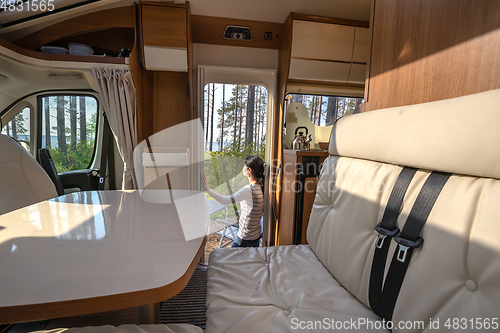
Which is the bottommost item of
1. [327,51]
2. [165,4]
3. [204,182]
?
[204,182]

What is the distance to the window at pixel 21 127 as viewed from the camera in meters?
2.41

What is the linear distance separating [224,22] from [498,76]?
7.83 feet

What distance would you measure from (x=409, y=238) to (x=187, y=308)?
1672 millimetres

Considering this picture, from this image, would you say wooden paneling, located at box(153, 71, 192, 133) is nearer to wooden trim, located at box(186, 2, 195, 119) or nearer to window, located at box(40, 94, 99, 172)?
wooden trim, located at box(186, 2, 195, 119)

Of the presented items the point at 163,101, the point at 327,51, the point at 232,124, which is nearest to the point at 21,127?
the point at 163,101

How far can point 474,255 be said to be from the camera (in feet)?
1.72

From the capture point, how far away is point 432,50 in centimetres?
93

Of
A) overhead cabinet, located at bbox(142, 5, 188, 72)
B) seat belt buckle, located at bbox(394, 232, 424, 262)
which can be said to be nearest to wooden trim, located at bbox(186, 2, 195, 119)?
overhead cabinet, located at bbox(142, 5, 188, 72)

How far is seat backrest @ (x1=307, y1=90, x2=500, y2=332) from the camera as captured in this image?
52cm

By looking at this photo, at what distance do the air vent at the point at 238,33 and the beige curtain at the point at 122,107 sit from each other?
3.66 ft

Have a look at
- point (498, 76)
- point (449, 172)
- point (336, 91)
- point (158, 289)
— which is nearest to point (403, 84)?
point (498, 76)

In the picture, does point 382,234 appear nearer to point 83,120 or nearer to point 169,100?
point 169,100

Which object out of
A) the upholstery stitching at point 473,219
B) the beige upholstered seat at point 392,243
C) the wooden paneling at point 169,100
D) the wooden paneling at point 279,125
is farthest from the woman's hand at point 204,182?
the upholstery stitching at point 473,219

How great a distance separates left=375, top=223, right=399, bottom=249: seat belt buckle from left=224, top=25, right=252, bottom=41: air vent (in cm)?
247
